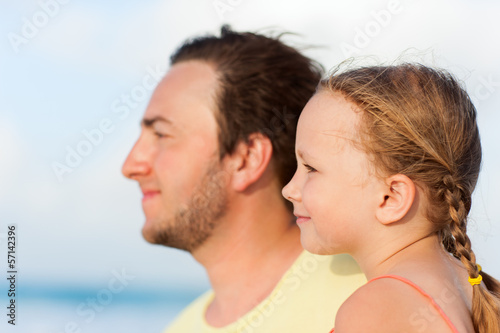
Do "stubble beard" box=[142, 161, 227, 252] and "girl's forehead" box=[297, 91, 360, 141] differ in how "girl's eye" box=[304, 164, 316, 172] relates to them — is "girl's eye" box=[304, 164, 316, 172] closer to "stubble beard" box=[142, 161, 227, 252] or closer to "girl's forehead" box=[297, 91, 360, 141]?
"girl's forehead" box=[297, 91, 360, 141]

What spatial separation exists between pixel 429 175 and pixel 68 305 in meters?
10.3

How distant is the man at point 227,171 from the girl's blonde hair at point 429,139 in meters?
0.96

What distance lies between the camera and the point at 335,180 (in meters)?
1.74

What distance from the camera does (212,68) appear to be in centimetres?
286

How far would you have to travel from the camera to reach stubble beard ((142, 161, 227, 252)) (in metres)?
2.67

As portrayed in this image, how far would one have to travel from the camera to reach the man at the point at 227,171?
266cm

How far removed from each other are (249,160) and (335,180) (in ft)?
3.32

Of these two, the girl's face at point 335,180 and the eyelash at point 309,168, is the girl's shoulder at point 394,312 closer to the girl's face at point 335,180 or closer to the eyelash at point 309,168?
the girl's face at point 335,180

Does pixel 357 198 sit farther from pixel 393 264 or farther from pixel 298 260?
pixel 298 260

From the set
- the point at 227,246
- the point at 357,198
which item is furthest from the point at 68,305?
the point at 357,198

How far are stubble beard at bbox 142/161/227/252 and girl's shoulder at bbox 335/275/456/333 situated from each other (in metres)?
1.22

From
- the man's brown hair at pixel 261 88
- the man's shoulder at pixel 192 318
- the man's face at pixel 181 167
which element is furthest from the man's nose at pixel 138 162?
the man's shoulder at pixel 192 318

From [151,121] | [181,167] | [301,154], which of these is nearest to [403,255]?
[301,154]

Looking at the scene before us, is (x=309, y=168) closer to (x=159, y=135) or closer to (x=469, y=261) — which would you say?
(x=469, y=261)
